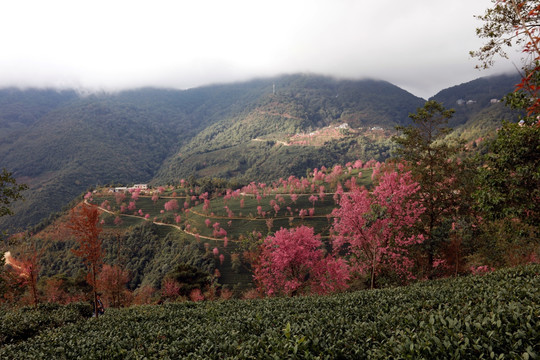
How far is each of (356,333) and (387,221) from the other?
1629cm

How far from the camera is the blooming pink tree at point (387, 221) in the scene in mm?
20922

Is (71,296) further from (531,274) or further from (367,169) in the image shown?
(367,169)

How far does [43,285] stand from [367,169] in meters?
143

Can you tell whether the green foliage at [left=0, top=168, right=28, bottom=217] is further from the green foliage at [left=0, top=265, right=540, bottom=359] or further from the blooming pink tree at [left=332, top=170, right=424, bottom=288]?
the blooming pink tree at [left=332, top=170, right=424, bottom=288]

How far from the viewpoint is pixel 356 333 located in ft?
21.3

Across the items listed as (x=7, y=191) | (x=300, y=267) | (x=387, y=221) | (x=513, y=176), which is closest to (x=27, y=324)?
(x=7, y=191)

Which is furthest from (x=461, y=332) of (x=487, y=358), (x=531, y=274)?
(x=531, y=274)

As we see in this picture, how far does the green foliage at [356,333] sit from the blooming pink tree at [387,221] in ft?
29.6

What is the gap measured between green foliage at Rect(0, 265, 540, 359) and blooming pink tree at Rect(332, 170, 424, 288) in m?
9.04

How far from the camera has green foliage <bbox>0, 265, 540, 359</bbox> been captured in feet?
15.7

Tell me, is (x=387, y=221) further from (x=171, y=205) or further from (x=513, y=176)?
(x=171, y=205)

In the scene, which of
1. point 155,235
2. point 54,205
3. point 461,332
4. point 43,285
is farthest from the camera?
point 54,205

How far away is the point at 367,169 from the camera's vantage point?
154m

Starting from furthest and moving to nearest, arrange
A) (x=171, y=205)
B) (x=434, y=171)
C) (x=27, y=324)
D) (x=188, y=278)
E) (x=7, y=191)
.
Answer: (x=171, y=205), (x=188, y=278), (x=434, y=171), (x=7, y=191), (x=27, y=324)
